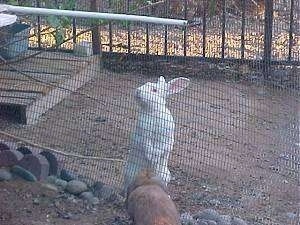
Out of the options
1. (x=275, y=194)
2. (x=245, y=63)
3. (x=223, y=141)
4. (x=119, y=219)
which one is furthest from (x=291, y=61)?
(x=119, y=219)

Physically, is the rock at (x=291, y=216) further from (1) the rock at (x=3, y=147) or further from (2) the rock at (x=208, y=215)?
(1) the rock at (x=3, y=147)

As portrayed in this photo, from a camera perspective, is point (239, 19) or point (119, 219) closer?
point (119, 219)

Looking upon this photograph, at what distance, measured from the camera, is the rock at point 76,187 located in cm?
480

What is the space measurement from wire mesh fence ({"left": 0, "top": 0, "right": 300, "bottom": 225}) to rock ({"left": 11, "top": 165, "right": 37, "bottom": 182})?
20cm

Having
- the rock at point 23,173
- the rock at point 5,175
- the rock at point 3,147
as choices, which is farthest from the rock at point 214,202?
the rock at point 3,147

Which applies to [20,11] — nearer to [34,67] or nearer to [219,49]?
[34,67]

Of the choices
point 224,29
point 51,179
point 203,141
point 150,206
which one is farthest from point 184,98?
point 150,206

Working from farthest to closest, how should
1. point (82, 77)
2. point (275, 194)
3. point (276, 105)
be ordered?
point (82, 77)
point (276, 105)
point (275, 194)

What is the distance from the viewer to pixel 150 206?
392 centimetres

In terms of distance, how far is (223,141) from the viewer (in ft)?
18.7

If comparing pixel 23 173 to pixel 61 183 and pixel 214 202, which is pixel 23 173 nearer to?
pixel 61 183

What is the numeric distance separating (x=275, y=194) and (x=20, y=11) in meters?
2.00

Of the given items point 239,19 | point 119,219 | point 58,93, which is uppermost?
point 239,19

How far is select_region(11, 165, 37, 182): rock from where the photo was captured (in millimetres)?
4910
